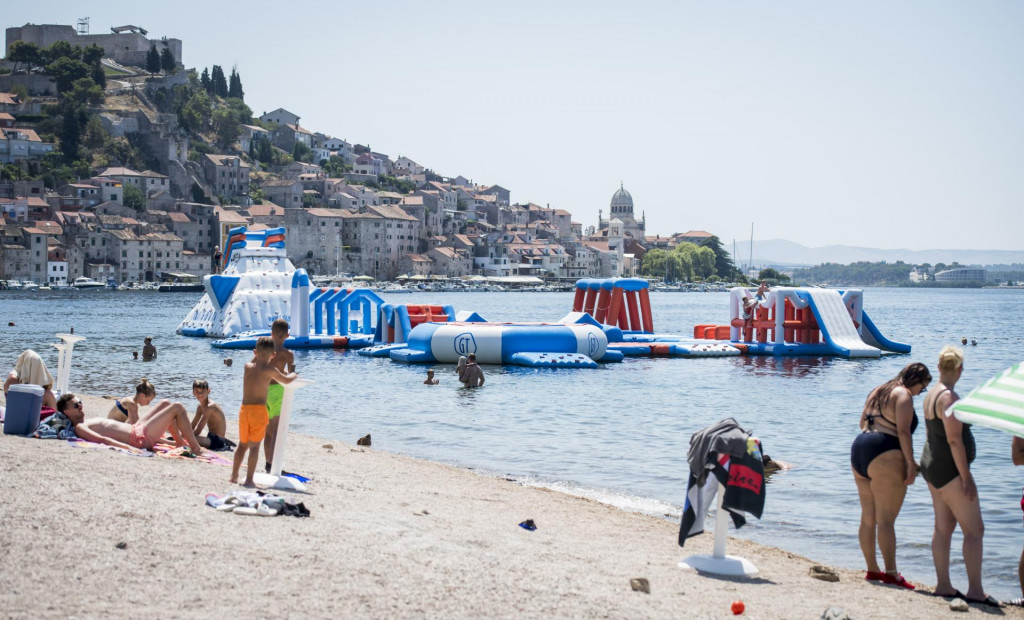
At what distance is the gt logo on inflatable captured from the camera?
27891 mm

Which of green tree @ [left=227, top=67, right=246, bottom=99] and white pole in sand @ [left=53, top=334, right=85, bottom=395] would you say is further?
green tree @ [left=227, top=67, right=246, bottom=99]

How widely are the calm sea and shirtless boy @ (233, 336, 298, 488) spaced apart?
2.00 metres

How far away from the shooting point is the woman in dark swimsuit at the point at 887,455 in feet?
22.9

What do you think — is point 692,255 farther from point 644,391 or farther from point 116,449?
point 116,449

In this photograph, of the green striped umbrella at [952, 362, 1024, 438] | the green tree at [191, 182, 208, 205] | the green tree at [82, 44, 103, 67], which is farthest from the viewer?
the green tree at [82, 44, 103, 67]

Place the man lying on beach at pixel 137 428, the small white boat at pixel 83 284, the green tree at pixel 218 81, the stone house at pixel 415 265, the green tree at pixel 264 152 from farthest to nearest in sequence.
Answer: the green tree at pixel 218 81
the green tree at pixel 264 152
the stone house at pixel 415 265
the small white boat at pixel 83 284
the man lying on beach at pixel 137 428

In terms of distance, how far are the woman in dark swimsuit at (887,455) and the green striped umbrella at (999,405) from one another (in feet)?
1.64

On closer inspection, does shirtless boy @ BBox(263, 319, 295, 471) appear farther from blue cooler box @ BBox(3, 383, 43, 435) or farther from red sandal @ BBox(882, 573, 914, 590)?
red sandal @ BBox(882, 573, 914, 590)

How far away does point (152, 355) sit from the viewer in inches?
1179

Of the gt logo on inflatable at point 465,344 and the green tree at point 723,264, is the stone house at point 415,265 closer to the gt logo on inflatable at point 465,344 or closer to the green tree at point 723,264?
the green tree at point 723,264

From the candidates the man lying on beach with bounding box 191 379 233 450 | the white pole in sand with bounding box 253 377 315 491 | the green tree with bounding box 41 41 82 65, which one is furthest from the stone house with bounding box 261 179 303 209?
the white pole in sand with bounding box 253 377 315 491

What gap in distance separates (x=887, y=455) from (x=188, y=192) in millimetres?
140311

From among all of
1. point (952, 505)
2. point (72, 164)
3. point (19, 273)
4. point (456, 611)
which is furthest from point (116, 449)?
point (72, 164)

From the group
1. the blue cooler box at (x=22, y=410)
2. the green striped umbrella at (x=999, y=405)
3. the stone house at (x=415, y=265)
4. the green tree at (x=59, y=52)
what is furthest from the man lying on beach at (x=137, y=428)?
the green tree at (x=59, y=52)
